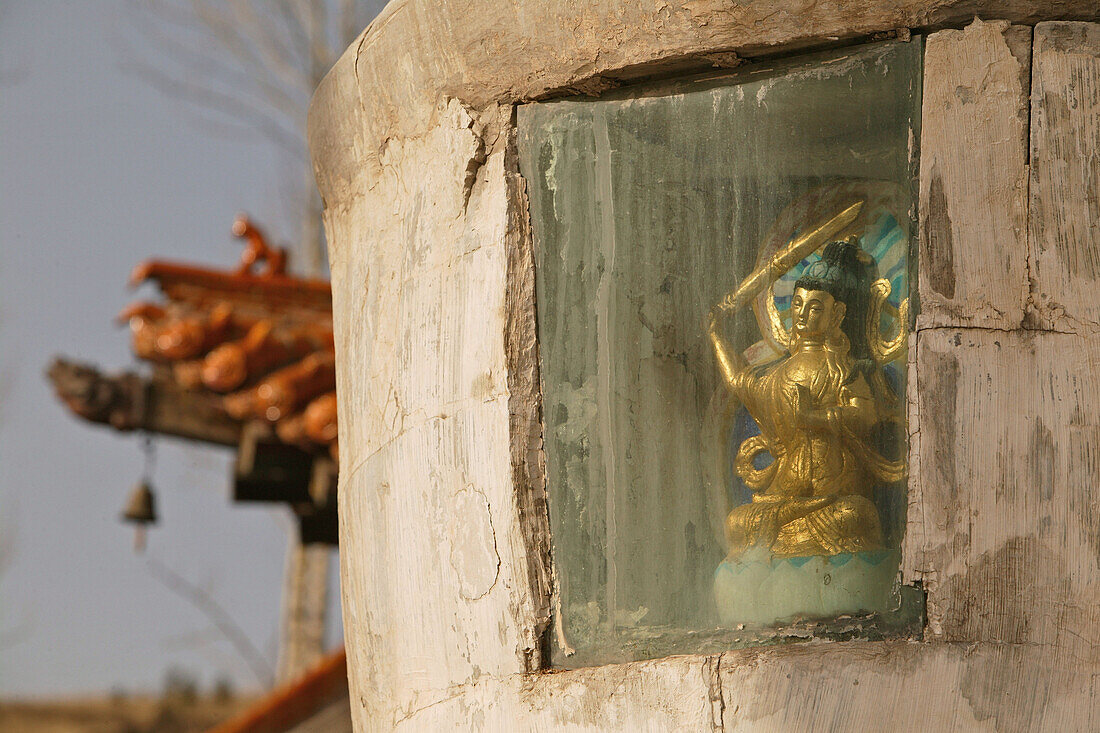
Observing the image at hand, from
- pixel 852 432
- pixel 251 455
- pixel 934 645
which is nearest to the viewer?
pixel 934 645

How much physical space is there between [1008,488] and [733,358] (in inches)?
22.9

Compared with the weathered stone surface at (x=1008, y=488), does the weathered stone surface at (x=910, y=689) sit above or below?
below

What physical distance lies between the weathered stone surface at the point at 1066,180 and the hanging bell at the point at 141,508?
4.98 m

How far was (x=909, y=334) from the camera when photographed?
2.46 m

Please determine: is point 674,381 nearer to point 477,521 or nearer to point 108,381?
point 477,521

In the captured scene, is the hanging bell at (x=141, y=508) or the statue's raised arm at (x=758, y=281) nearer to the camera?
the statue's raised arm at (x=758, y=281)

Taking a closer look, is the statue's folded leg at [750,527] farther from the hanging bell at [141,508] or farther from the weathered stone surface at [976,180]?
the hanging bell at [141,508]

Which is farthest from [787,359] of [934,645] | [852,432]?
[934,645]

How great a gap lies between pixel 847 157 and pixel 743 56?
30 centimetres

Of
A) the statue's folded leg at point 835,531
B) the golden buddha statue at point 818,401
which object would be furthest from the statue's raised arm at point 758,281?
the statue's folded leg at point 835,531

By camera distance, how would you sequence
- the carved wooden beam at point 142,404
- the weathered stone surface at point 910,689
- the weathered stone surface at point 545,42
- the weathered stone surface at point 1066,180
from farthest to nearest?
the carved wooden beam at point 142,404
the weathered stone surface at point 545,42
the weathered stone surface at point 1066,180
the weathered stone surface at point 910,689

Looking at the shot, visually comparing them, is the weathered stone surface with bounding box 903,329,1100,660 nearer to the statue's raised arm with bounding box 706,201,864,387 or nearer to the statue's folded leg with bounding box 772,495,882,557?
the statue's folded leg with bounding box 772,495,882,557

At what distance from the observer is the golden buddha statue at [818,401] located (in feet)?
8.25

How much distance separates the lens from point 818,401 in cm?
255
